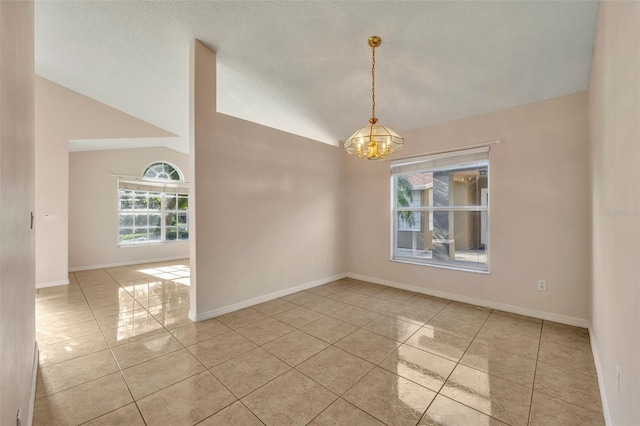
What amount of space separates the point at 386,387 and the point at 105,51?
4766 millimetres

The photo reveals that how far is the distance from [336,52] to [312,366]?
3.10m

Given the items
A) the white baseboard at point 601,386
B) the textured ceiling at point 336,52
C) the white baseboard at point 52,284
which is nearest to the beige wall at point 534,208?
the textured ceiling at point 336,52

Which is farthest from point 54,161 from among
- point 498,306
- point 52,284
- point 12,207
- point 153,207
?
point 498,306

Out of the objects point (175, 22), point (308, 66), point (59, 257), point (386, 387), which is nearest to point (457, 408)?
point (386, 387)

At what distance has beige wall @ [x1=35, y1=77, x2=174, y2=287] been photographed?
4312mm

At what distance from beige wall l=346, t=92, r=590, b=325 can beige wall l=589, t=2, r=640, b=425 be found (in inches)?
45.1

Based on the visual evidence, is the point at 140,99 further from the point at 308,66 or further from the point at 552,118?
the point at 552,118

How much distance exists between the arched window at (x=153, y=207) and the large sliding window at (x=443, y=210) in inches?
222

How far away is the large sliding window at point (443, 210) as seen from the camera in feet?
11.8

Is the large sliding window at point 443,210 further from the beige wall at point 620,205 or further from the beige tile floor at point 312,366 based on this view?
the beige wall at point 620,205

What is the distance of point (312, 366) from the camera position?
2184 mm

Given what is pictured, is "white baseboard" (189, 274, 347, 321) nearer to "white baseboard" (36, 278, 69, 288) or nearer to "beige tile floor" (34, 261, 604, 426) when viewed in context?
"beige tile floor" (34, 261, 604, 426)

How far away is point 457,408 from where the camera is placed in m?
1.72

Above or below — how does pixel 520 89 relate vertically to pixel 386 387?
above
